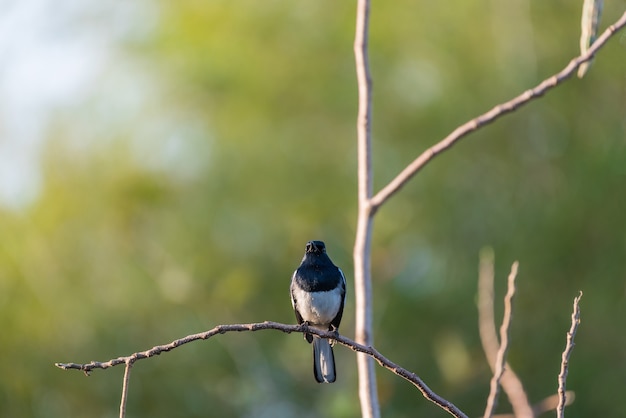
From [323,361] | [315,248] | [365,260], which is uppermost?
[315,248]

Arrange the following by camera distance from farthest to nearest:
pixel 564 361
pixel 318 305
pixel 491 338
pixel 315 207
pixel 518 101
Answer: pixel 315 207, pixel 318 305, pixel 491 338, pixel 518 101, pixel 564 361

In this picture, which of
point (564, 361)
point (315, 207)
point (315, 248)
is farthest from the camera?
point (315, 207)

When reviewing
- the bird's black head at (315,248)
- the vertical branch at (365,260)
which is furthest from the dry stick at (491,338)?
the bird's black head at (315,248)

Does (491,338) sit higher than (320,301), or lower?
lower

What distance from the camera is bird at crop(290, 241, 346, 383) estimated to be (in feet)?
11.3

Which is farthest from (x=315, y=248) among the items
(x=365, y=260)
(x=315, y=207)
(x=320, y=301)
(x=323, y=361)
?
(x=315, y=207)

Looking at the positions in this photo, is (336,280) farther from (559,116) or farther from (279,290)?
(559,116)

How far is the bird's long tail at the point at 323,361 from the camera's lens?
343cm

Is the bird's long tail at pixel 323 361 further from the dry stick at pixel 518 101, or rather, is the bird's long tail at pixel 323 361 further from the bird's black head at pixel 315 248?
the dry stick at pixel 518 101

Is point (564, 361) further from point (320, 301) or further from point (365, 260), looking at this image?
point (320, 301)

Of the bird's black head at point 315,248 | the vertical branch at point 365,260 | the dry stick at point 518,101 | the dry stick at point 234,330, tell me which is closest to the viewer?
the dry stick at point 234,330

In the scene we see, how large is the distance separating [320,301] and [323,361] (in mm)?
215

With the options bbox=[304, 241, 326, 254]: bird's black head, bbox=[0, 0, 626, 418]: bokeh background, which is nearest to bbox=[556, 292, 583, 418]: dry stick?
bbox=[304, 241, 326, 254]: bird's black head

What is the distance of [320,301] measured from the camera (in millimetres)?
3447
